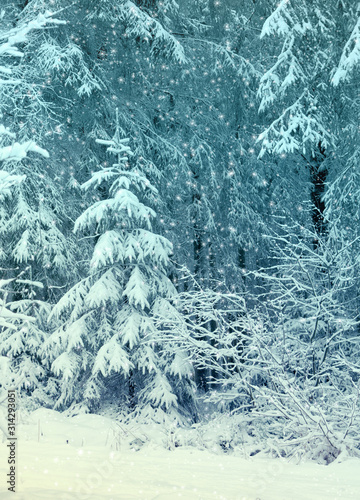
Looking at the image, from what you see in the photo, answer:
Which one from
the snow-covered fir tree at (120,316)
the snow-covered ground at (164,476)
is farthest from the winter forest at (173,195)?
the snow-covered ground at (164,476)

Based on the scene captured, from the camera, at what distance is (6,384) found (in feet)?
33.4

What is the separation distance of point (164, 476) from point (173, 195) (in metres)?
8.63

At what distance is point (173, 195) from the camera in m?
12.4

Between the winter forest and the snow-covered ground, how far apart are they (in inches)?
72.4

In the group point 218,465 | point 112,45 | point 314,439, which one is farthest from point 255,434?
point 112,45

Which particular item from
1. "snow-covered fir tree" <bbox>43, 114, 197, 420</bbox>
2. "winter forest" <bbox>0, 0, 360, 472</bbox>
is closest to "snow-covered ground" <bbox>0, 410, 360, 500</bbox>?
"winter forest" <bbox>0, 0, 360, 472</bbox>

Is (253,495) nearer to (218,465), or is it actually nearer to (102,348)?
(218,465)

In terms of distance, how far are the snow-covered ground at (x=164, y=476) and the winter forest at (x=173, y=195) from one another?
6.03 feet

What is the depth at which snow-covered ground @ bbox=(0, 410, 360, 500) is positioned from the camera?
388cm

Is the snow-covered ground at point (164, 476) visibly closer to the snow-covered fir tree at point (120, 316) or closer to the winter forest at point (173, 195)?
the winter forest at point (173, 195)

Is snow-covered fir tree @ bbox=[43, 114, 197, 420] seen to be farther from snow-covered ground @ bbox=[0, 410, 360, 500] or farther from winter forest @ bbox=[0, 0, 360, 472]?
snow-covered ground @ bbox=[0, 410, 360, 500]

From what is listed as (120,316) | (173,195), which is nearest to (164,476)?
(120,316)

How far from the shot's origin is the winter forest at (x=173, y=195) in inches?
346

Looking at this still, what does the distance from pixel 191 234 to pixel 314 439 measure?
7.36 metres
